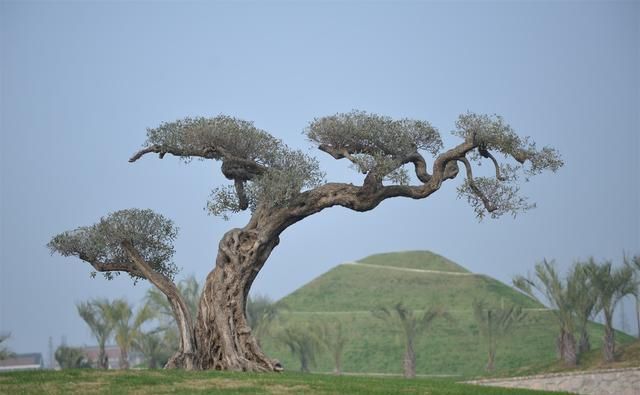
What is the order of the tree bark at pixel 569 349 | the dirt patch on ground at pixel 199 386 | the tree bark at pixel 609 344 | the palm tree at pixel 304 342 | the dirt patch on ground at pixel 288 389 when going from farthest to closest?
the palm tree at pixel 304 342 → the tree bark at pixel 569 349 → the tree bark at pixel 609 344 → the dirt patch on ground at pixel 288 389 → the dirt patch on ground at pixel 199 386

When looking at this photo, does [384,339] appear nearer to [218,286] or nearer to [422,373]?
[422,373]

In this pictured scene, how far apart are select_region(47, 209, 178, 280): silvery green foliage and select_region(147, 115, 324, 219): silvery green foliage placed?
2.98 meters

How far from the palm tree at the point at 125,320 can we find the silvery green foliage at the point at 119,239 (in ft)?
86.0

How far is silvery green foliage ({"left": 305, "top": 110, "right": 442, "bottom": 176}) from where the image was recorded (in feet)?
102

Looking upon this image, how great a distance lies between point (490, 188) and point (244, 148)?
30.1ft

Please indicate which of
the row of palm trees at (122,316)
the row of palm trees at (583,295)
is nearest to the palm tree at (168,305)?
the row of palm trees at (122,316)

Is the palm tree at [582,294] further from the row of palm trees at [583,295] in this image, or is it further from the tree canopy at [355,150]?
the tree canopy at [355,150]

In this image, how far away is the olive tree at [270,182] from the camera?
30188 mm

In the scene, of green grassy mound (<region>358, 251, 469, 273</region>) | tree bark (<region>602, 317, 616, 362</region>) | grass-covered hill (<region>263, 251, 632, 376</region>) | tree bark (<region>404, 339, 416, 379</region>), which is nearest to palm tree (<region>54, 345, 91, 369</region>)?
grass-covered hill (<region>263, 251, 632, 376</region>)

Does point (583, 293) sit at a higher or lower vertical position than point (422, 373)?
higher

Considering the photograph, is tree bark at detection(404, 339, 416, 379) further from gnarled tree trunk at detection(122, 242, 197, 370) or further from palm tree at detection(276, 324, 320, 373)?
gnarled tree trunk at detection(122, 242, 197, 370)

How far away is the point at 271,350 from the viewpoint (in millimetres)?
73812

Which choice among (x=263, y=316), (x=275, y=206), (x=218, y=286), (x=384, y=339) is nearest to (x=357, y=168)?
(x=275, y=206)

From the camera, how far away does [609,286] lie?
4925 cm
